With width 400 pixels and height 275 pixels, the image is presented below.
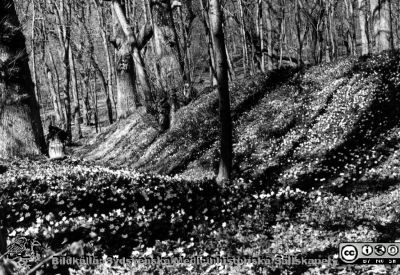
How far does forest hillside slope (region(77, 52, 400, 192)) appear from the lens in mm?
11633

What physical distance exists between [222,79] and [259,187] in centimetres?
264

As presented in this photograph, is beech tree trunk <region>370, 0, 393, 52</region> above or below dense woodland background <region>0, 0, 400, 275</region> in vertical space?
above

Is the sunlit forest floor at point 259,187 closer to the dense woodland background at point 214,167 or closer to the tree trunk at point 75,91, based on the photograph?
the dense woodland background at point 214,167

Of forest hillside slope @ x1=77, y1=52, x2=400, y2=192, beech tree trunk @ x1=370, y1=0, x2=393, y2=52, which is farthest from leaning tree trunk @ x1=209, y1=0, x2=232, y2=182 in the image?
beech tree trunk @ x1=370, y1=0, x2=393, y2=52

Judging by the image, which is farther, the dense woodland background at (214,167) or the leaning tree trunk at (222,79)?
the leaning tree trunk at (222,79)

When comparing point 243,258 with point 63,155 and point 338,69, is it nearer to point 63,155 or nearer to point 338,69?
point 63,155

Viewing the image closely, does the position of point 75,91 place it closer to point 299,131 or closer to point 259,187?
point 299,131

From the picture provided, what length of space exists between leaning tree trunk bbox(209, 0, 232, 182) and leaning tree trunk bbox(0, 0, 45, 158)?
6065 mm

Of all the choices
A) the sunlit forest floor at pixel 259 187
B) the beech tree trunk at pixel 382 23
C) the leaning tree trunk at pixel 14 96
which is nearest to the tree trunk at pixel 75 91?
the sunlit forest floor at pixel 259 187

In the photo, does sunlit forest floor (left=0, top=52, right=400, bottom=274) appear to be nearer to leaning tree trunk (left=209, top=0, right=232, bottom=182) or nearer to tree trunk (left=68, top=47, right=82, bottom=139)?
leaning tree trunk (left=209, top=0, right=232, bottom=182)

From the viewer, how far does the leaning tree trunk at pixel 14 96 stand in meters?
12.6

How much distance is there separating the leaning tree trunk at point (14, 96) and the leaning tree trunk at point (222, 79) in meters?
6.06

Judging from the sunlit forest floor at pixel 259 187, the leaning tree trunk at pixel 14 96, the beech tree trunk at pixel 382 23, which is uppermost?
the beech tree trunk at pixel 382 23

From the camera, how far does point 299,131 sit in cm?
1454
